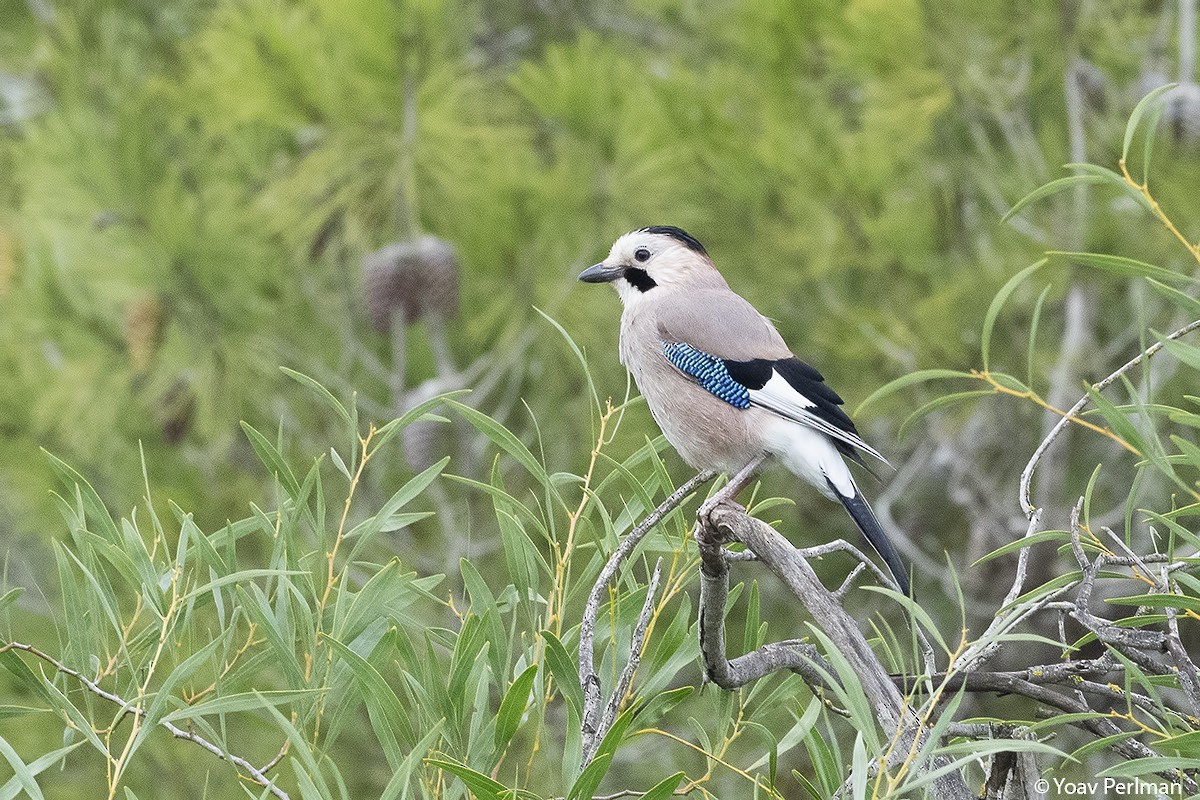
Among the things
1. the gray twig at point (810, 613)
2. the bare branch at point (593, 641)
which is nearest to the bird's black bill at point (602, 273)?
the gray twig at point (810, 613)

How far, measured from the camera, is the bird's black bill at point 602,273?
5.57 ft

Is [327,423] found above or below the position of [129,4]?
below

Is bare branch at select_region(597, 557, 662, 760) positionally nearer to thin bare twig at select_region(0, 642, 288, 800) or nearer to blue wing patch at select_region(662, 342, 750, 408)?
thin bare twig at select_region(0, 642, 288, 800)

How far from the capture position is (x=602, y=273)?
1.71 metres

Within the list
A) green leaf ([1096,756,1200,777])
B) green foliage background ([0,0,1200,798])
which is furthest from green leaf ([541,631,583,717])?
green foliage background ([0,0,1200,798])

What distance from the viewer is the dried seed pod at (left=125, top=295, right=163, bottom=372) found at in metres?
2.53

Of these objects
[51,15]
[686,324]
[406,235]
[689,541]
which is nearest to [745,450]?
[686,324]

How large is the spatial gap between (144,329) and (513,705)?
81.4 inches

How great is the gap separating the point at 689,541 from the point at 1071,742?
5.91 ft

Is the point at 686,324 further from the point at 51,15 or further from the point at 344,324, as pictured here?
the point at 51,15

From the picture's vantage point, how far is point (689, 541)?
34.6 inches

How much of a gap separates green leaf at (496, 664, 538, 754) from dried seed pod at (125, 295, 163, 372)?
2.03 m

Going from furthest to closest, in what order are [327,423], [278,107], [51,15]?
[51,15]
[327,423]
[278,107]

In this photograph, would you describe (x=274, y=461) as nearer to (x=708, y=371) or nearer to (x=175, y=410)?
(x=708, y=371)
